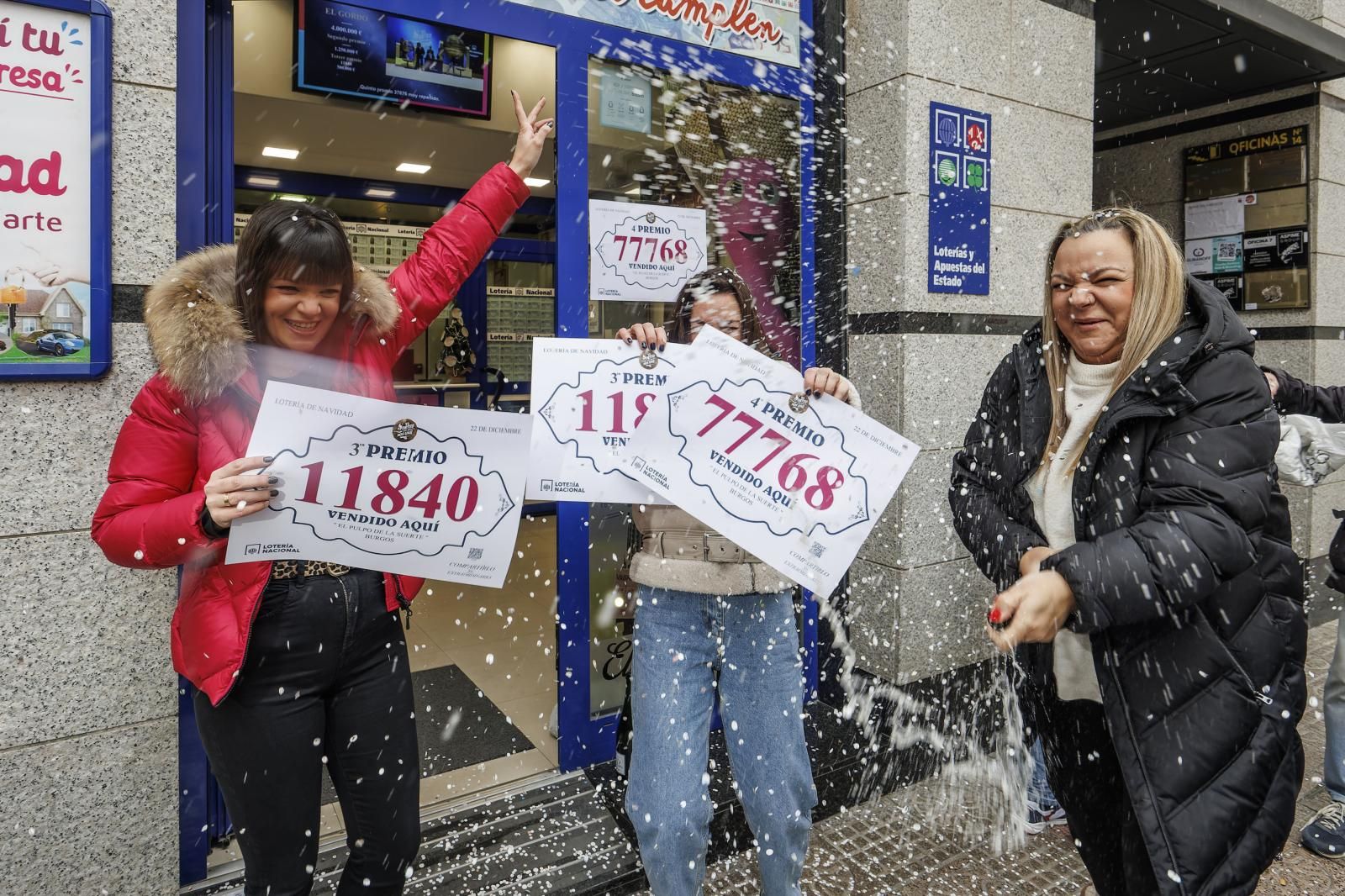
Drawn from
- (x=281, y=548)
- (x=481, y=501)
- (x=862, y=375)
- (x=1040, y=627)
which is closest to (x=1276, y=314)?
(x=862, y=375)

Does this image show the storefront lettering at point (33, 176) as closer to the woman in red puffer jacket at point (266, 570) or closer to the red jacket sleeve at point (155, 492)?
the woman in red puffer jacket at point (266, 570)

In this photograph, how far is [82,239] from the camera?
239 cm

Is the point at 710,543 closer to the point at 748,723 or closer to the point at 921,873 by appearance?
the point at 748,723

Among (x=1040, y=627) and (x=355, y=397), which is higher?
(x=355, y=397)

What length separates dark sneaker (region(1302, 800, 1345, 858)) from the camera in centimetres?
310

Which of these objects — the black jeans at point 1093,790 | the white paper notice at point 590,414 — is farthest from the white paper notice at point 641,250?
the black jeans at point 1093,790

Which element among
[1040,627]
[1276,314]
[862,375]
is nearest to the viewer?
[1040,627]

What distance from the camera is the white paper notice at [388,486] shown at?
1.85 m

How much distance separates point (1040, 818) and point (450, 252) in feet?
9.80

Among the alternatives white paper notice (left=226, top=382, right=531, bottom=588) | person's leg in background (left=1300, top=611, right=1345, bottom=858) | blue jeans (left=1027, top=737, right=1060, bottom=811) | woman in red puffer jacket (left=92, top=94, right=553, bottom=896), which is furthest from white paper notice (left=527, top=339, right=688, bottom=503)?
person's leg in background (left=1300, top=611, right=1345, bottom=858)

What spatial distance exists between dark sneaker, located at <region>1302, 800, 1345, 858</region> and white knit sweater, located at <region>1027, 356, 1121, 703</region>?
6.07 feet

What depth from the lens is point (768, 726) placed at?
224cm

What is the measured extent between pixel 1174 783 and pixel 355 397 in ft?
6.78

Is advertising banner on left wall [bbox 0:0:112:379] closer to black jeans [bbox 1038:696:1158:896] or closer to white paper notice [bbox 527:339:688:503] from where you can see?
white paper notice [bbox 527:339:688:503]
